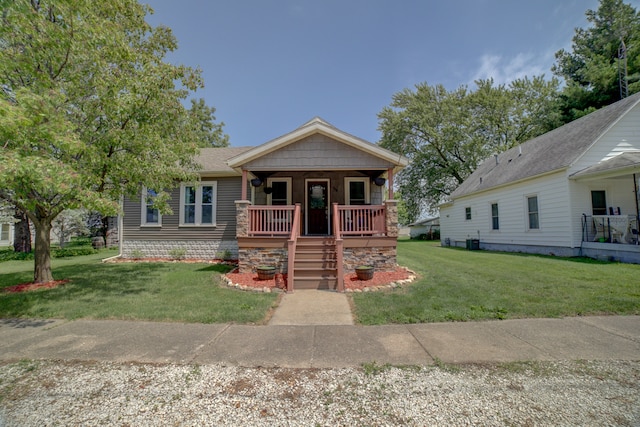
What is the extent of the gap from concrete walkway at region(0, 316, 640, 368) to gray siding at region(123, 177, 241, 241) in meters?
6.85

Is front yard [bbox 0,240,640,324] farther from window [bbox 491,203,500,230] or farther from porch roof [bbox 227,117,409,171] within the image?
window [bbox 491,203,500,230]

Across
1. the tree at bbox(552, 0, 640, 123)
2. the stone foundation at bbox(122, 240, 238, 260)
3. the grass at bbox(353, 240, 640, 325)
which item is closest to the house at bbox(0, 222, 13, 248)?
the stone foundation at bbox(122, 240, 238, 260)

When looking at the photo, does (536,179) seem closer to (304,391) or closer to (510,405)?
(510,405)

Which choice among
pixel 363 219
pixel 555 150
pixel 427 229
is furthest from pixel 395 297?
pixel 427 229

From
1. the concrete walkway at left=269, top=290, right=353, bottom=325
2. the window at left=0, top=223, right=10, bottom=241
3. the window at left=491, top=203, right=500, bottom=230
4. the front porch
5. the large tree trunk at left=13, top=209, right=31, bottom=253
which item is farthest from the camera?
the window at left=0, top=223, right=10, bottom=241

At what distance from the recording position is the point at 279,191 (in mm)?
11023

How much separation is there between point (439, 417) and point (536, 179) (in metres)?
13.3

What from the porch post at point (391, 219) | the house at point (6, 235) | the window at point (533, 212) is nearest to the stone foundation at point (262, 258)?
the porch post at point (391, 219)

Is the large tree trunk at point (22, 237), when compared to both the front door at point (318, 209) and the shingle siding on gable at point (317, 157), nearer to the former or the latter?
the shingle siding on gable at point (317, 157)

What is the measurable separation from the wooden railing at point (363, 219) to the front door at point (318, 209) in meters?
2.34

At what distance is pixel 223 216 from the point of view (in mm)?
11305

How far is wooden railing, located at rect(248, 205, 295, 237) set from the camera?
836 cm

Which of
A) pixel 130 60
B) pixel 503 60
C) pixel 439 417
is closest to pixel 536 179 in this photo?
pixel 503 60

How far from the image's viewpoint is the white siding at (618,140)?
10.4 m
